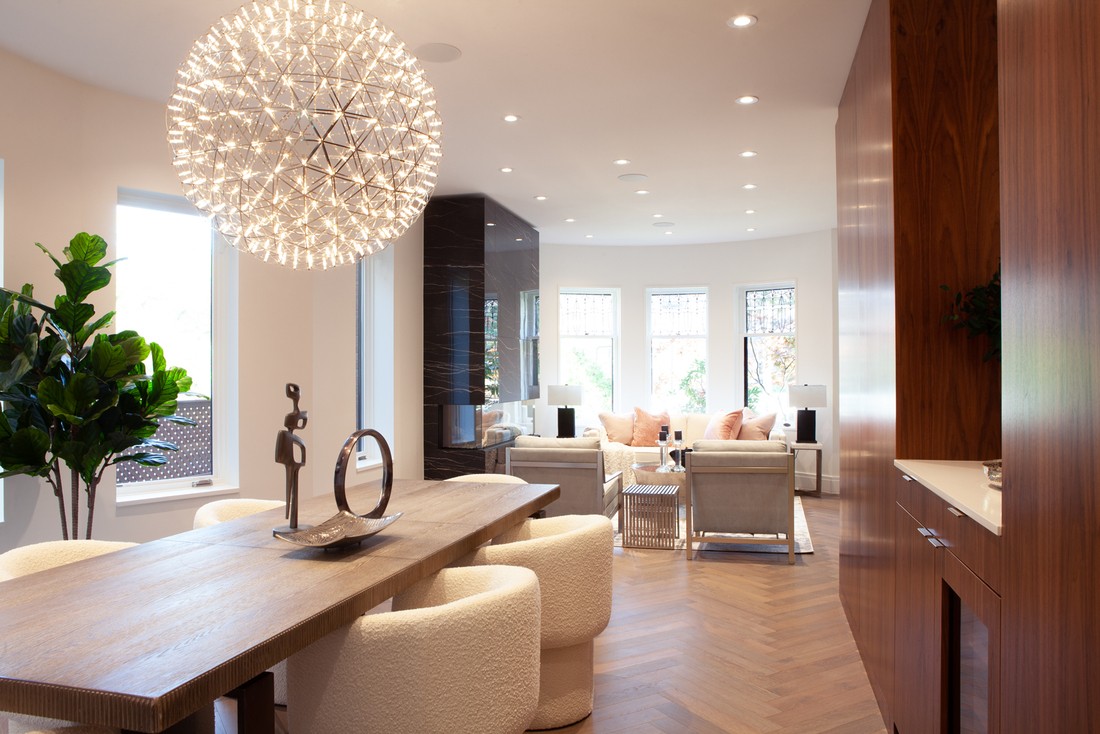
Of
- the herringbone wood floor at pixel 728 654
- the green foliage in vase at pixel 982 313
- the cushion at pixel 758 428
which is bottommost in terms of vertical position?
the herringbone wood floor at pixel 728 654

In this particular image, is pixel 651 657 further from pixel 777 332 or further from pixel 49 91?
pixel 777 332

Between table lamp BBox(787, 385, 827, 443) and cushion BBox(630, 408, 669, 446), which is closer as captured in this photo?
table lamp BBox(787, 385, 827, 443)

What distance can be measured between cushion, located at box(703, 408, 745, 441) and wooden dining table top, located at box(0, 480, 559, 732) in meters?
6.10

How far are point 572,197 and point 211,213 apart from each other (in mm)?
4808

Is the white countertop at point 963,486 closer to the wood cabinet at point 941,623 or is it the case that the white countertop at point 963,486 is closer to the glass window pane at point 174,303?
the wood cabinet at point 941,623

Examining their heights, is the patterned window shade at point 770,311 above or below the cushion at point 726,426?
above

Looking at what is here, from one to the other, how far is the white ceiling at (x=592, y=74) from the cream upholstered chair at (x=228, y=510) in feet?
6.81

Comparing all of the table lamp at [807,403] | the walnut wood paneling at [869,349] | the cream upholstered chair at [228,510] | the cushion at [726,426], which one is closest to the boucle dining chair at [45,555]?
the cream upholstered chair at [228,510]

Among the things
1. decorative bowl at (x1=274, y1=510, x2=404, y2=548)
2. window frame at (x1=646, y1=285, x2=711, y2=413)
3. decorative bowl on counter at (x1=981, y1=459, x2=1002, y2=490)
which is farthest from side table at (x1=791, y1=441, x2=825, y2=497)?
decorative bowl at (x1=274, y1=510, x2=404, y2=548)

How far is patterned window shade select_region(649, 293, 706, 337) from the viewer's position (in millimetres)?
9797

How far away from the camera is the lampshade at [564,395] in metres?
9.07

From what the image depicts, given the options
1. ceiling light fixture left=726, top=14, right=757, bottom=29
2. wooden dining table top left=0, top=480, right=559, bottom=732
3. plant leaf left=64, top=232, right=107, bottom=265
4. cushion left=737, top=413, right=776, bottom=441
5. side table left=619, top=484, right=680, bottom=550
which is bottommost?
side table left=619, top=484, right=680, bottom=550

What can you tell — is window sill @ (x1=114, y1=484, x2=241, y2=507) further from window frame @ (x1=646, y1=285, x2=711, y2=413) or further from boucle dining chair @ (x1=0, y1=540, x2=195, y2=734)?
window frame @ (x1=646, y1=285, x2=711, y2=413)

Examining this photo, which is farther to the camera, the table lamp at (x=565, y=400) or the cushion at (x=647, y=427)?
the table lamp at (x=565, y=400)
